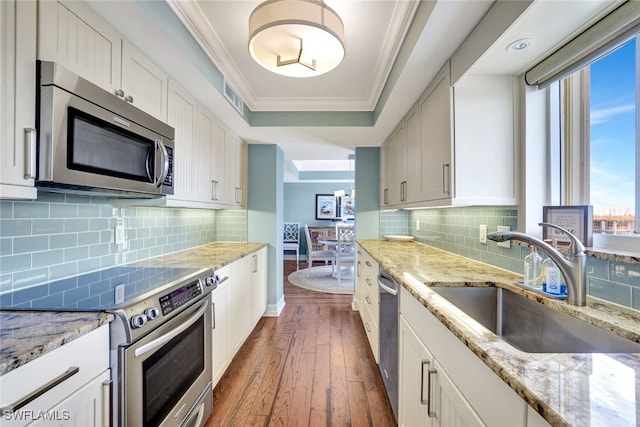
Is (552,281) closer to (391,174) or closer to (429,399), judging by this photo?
(429,399)

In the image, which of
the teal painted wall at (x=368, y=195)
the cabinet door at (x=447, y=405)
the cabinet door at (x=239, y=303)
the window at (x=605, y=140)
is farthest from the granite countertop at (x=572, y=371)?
the teal painted wall at (x=368, y=195)

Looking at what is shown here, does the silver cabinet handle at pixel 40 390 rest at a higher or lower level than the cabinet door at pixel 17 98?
lower

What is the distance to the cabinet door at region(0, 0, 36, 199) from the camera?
91 centimetres

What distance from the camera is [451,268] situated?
1.77m

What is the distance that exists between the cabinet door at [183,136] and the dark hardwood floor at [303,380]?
1.43m

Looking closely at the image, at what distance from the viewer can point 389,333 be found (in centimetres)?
183

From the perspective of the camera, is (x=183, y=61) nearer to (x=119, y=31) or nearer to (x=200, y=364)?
(x=119, y=31)

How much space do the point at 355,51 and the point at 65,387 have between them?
223 cm

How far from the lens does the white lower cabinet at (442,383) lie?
2.26 ft

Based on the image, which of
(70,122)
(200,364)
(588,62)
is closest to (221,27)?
(70,122)

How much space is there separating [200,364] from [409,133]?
2234 mm

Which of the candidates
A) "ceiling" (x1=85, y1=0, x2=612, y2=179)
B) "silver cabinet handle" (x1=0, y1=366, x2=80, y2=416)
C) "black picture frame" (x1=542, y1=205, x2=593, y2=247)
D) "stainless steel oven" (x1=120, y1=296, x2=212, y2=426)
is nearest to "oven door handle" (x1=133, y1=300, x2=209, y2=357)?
"stainless steel oven" (x1=120, y1=296, x2=212, y2=426)

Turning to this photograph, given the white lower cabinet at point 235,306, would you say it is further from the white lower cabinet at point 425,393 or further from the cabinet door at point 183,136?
the white lower cabinet at point 425,393

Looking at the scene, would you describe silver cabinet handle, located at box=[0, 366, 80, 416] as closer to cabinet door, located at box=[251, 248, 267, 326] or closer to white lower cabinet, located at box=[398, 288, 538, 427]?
white lower cabinet, located at box=[398, 288, 538, 427]
